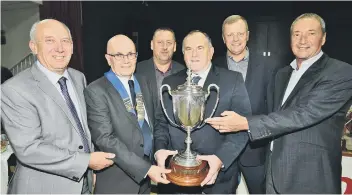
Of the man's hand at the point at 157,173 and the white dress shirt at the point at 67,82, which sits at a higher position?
the white dress shirt at the point at 67,82

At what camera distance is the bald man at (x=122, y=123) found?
6.17 ft

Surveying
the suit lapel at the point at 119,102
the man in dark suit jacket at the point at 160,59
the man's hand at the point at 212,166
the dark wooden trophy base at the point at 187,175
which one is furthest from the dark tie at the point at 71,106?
the man in dark suit jacket at the point at 160,59

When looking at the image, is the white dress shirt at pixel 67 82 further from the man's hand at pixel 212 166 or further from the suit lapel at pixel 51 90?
the man's hand at pixel 212 166

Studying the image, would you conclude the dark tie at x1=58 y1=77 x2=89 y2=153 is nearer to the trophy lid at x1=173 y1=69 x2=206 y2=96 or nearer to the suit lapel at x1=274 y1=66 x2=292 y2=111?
the trophy lid at x1=173 y1=69 x2=206 y2=96

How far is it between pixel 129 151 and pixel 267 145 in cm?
111

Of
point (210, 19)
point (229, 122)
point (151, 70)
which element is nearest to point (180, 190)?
point (229, 122)

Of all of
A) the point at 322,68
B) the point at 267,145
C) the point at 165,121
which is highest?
the point at 322,68

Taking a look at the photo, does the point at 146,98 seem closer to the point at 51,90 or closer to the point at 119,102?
the point at 119,102

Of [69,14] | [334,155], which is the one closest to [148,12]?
[69,14]

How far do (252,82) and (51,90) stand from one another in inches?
60.3

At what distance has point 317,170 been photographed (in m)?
1.90

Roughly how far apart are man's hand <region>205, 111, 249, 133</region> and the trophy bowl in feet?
0.20

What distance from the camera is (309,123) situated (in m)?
1.90

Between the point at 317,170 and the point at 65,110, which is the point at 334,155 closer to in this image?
the point at 317,170
